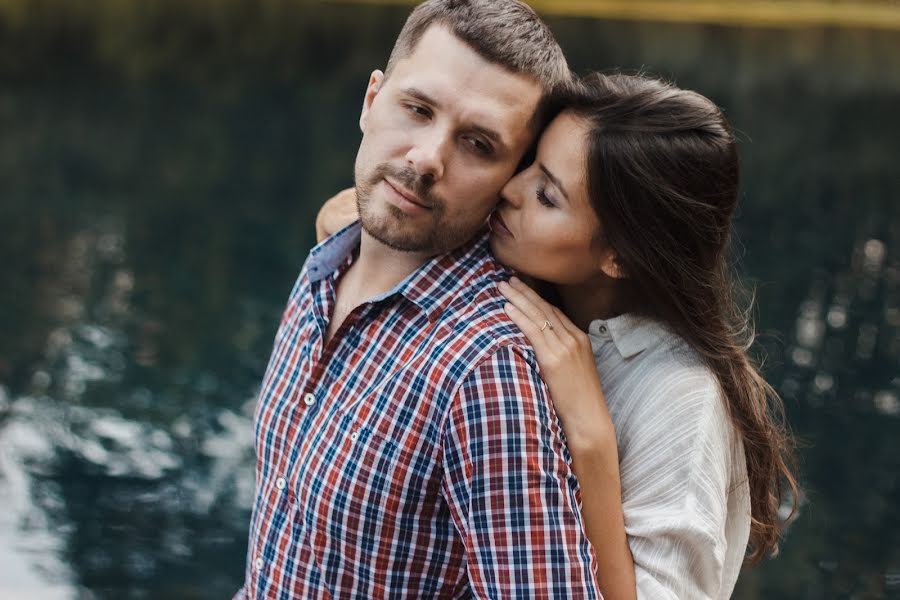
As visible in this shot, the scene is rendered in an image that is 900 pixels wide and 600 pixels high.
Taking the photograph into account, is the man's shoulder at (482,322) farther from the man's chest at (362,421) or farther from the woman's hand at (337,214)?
the woman's hand at (337,214)

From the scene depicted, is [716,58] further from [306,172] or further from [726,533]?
[726,533]

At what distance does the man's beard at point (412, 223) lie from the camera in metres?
1.76

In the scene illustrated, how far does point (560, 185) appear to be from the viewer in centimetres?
184

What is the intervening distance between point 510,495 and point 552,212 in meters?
0.53

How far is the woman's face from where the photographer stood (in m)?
1.83

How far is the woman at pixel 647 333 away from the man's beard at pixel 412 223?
0.12m

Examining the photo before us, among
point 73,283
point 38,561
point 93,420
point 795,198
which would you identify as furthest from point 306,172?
Answer: point 38,561

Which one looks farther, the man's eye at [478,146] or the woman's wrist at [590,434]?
the man's eye at [478,146]

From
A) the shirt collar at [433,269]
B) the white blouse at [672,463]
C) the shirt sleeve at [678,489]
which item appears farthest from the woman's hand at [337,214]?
the shirt sleeve at [678,489]

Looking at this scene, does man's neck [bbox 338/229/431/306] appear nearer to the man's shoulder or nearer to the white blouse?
the man's shoulder

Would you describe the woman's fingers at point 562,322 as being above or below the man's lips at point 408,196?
below

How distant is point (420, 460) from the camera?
1.58m

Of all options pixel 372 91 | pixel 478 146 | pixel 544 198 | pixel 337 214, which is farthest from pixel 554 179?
pixel 337 214

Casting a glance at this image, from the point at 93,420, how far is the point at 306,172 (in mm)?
6037
